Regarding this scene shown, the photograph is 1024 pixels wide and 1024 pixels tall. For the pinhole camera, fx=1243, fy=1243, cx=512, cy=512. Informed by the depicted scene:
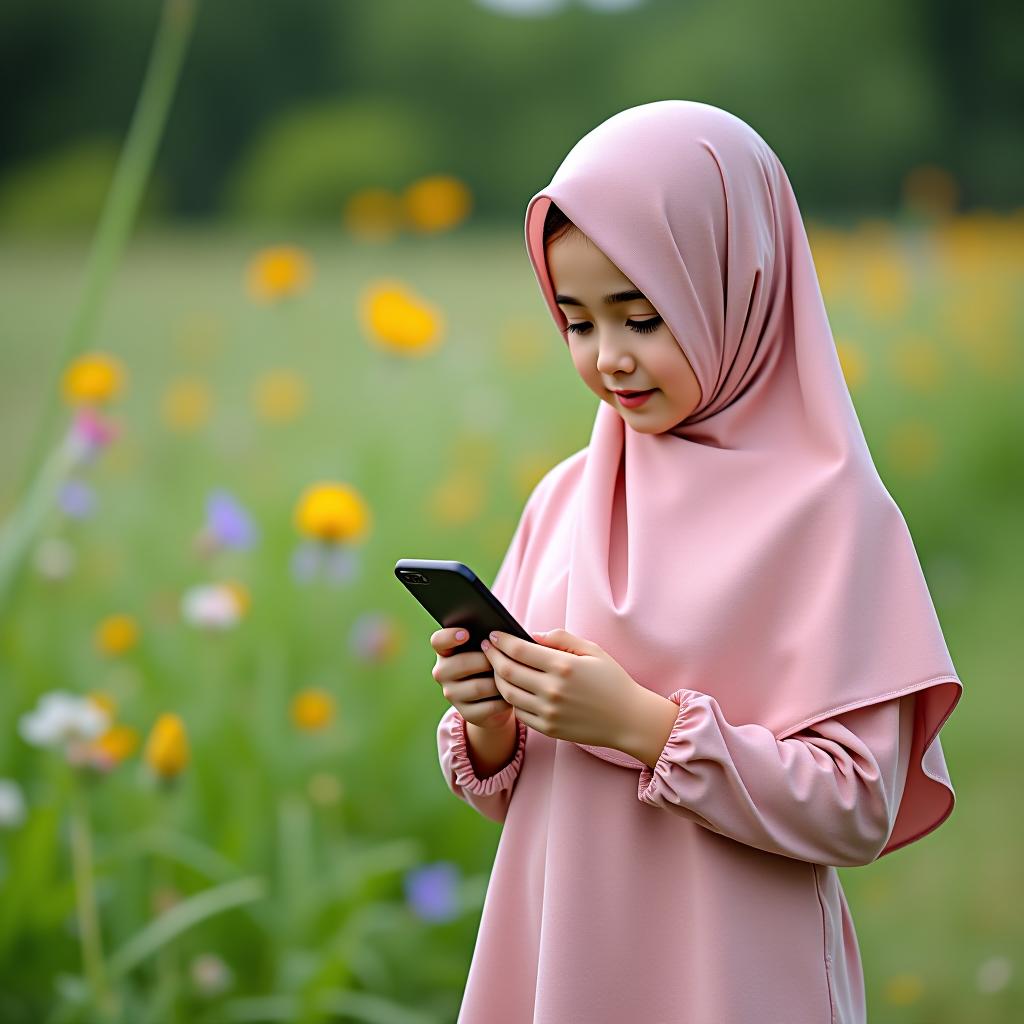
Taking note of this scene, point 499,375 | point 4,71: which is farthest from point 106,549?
point 4,71

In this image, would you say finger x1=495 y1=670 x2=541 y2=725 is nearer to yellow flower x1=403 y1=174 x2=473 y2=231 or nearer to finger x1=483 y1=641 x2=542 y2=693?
finger x1=483 y1=641 x2=542 y2=693

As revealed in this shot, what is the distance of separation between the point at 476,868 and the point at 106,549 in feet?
3.53

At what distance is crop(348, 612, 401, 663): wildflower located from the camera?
2.19 m

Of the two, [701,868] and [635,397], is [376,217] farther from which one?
[701,868]

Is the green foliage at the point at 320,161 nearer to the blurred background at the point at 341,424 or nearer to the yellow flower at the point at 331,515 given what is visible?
the blurred background at the point at 341,424

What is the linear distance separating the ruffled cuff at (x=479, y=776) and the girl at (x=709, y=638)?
0.19 feet

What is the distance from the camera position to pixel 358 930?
1.99 metres

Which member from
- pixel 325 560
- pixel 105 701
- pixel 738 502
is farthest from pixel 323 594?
pixel 738 502

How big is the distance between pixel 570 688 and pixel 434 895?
3.56 ft

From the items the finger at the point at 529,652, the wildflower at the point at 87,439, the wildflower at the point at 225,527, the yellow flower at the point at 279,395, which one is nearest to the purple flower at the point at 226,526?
the wildflower at the point at 225,527

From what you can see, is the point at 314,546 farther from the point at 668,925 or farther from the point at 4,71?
the point at 4,71

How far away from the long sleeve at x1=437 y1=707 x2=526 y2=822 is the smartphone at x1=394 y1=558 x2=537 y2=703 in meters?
0.09

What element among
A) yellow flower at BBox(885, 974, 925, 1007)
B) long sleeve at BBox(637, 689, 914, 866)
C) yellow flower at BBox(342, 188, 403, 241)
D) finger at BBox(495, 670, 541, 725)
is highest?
yellow flower at BBox(342, 188, 403, 241)

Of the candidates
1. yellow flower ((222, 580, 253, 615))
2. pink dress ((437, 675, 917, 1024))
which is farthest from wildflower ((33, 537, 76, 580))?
pink dress ((437, 675, 917, 1024))
